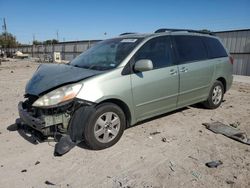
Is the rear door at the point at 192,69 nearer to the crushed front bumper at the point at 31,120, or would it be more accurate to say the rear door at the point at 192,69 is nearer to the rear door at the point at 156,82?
the rear door at the point at 156,82

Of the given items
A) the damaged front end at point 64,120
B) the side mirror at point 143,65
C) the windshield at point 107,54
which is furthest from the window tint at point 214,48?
the damaged front end at point 64,120

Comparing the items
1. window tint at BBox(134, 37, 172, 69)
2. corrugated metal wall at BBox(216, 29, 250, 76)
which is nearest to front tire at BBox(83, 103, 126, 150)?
window tint at BBox(134, 37, 172, 69)

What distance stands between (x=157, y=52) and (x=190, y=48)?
102cm

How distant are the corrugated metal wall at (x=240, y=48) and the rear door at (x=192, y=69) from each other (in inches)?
458

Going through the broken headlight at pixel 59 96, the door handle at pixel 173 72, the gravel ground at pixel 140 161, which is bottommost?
the gravel ground at pixel 140 161

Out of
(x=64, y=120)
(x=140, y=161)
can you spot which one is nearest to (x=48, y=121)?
(x=64, y=120)

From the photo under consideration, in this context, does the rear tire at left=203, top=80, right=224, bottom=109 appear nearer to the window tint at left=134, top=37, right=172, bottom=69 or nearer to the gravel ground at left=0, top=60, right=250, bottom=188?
the gravel ground at left=0, top=60, right=250, bottom=188

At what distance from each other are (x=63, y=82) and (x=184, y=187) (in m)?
2.17

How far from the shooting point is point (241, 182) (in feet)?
9.14

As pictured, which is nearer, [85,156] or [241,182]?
[241,182]

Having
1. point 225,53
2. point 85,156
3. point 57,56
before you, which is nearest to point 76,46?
point 57,56

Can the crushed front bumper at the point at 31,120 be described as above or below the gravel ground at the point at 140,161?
above

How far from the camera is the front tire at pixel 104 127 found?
3463 millimetres

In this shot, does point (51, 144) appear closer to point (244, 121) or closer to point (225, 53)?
point (244, 121)
